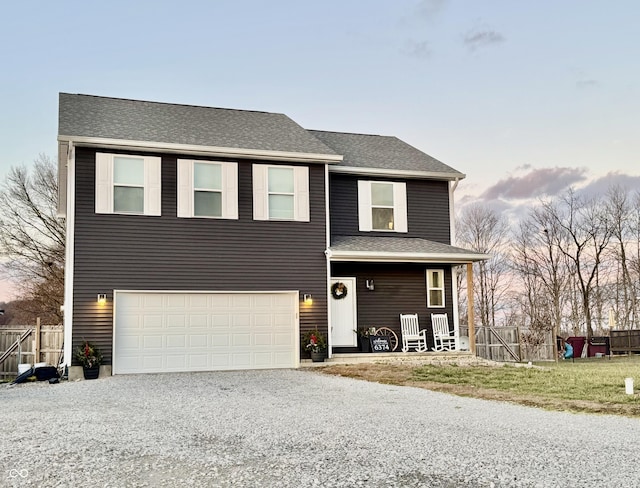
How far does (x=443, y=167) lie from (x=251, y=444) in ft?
42.2

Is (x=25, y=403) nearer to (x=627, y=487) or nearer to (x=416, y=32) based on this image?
(x=627, y=487)

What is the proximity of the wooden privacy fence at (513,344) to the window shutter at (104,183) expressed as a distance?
11446 millimetres

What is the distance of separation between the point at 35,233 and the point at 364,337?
16.3 meters

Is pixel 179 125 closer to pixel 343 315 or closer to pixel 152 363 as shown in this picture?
pixel 152 363

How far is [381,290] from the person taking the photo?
1667 centimetres

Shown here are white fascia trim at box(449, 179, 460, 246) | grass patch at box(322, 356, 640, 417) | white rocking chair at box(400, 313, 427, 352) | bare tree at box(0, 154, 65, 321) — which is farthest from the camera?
bare tree at box(0, 154, 65, 321)

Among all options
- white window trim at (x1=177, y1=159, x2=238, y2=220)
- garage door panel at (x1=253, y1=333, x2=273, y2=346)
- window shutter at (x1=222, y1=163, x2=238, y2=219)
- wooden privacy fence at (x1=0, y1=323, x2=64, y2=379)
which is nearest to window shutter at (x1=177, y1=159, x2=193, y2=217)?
white window trim at (x1=177, y1=159, x2=238, y2=220)

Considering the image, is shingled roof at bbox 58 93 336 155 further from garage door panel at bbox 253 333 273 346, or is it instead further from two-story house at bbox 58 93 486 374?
garage door panel at bbox 253 333 273 346

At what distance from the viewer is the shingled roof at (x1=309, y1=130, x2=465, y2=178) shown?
17109mm

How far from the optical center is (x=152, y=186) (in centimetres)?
1430

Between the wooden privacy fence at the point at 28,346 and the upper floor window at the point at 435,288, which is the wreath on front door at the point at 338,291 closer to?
the upper floor window at the point at 435,288

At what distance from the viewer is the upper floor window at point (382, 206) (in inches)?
666

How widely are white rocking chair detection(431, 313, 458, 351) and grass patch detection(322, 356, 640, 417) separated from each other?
183 centimetres

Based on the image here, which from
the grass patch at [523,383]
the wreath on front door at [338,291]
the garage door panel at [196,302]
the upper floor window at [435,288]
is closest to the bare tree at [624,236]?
the upper floor window at [435,288]
